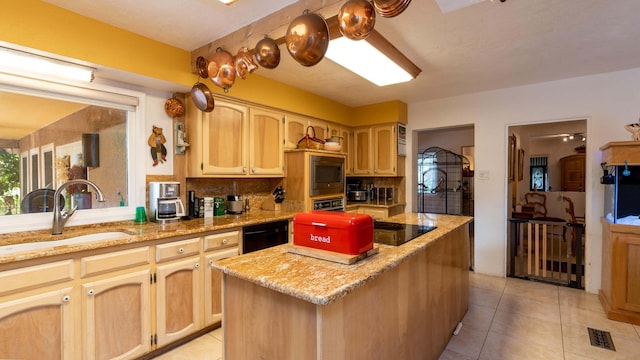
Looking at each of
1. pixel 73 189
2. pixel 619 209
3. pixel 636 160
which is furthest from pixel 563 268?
pixel 73 189

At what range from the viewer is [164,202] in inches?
99.4

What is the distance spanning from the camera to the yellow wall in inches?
70.5

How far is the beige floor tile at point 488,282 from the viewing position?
3.46 meters

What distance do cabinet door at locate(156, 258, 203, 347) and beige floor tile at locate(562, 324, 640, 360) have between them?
289 cm

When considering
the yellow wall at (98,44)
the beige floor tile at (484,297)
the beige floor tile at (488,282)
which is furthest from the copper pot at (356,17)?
the beige floor tile at (488,282)

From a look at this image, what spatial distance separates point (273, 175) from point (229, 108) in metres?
0.88

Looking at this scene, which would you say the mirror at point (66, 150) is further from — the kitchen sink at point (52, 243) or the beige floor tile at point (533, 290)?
the beige floor tile at point (533, 290)

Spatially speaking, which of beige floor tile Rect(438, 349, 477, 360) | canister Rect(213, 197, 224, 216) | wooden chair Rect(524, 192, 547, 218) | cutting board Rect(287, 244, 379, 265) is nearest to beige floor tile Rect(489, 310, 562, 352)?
beige floor tile Rect(438, 349, 477, 360)

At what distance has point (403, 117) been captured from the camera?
14.4 feet

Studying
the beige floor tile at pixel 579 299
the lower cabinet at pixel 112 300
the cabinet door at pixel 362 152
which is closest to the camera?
the lower cabinet at pixel 112 300

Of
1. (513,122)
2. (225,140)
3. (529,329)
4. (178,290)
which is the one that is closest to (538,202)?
(513,122)

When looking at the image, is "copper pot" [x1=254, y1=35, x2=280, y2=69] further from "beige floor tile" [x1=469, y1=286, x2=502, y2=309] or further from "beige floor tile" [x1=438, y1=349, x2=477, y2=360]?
"beige floor tile" [x1=469, y1=286, x2=502, y2=309]

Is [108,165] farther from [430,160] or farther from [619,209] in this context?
[430,160]

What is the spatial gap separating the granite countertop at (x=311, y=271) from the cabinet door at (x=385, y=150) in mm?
2685
